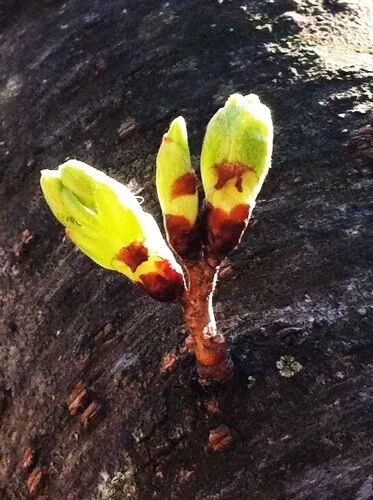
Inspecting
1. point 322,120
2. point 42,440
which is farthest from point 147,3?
point 42,440

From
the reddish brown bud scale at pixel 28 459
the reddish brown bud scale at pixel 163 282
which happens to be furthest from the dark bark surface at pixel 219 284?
the reddish brown bud scale at pixel 163 282

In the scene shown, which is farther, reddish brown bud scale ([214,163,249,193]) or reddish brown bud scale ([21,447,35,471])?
reddish brown bud scale ([21,447,35,471])

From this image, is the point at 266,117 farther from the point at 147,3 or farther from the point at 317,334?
the point at 147,3

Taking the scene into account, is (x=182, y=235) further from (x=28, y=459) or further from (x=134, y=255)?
(x=28, y=459)

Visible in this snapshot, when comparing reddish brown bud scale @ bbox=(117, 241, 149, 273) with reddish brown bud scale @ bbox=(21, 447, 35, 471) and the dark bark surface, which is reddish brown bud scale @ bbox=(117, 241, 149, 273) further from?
reddish brown bud scale @ bbox=(21, 447, 35, 471)

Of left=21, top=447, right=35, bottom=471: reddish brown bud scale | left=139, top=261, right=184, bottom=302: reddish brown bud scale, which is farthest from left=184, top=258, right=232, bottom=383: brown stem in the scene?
left=21, top=447, right=35, bottom=471: reddish brown bud scale

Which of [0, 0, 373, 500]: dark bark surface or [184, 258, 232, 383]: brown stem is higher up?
[184, 258, 232, 383]: brown stem
